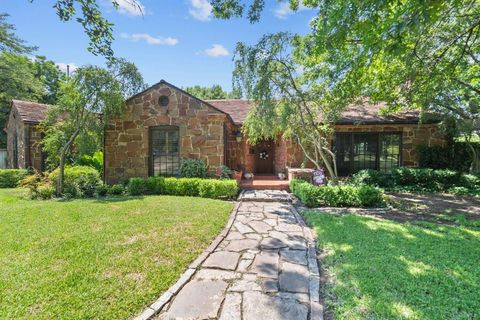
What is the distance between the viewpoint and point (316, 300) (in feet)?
→ 10.1

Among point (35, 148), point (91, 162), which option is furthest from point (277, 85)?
point (35, 148)

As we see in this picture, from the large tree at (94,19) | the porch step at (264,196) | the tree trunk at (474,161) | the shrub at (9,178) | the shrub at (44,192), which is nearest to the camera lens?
the large tree at (94,19)

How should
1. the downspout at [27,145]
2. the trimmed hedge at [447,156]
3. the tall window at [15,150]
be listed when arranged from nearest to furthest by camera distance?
the trimmed hedge at [447,156], the downspout at [27,145], the tall window at [15,150]

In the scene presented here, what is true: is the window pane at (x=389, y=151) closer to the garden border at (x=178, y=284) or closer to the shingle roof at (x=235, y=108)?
the shingle roof at (x=235, y=108)

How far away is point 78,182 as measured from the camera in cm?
1016

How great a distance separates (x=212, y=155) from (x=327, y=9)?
22.2 feet

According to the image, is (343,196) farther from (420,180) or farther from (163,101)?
(163,101)

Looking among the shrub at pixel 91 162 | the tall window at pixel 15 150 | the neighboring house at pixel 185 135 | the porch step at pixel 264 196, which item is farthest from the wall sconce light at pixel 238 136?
the tall window at pixel 15 150

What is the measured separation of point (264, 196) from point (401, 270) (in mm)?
5554

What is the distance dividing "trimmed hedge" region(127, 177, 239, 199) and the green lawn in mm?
3892

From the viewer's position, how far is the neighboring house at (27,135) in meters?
14.0

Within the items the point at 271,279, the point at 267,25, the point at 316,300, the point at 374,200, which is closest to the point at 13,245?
the point at 271,279

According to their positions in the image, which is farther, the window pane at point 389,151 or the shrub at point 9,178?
the shrub at point 9,178

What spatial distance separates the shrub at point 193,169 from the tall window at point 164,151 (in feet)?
1.98
